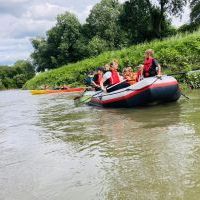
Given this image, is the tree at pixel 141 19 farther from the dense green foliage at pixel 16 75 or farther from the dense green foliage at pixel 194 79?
the dense green foliage at pixel 16 75

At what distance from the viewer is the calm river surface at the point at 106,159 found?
13.8 ft

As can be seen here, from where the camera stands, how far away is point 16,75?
86312 mm

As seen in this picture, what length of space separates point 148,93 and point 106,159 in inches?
201

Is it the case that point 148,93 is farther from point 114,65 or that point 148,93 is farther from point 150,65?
point 114,65

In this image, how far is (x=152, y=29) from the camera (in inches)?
1330

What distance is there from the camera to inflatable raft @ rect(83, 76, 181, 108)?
10320 millimetres

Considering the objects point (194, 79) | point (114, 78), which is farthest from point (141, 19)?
point (114, 78)

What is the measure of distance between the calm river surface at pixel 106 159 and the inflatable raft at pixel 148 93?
1.13m

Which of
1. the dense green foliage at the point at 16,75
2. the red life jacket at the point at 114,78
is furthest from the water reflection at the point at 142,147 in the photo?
the dense green foliage at the point at 16,75

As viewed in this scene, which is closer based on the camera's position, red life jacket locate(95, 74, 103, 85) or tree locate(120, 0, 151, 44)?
red life jacket locate(95, 74, 103, 85)

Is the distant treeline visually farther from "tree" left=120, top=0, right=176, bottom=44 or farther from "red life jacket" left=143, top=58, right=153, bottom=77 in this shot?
"red life jacket" left=143, top=58, right=153, bottom=77

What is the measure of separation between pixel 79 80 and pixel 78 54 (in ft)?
64.1

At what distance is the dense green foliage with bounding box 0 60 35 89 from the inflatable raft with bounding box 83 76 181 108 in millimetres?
66983

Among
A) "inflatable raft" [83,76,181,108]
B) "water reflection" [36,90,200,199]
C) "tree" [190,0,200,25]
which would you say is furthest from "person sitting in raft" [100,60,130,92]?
"tree" [190,0,200,25]
